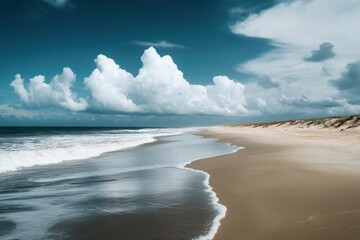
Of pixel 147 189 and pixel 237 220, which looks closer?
pixel 237 220

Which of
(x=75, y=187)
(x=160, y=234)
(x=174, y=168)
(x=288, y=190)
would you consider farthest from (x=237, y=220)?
(x=174, y=168)

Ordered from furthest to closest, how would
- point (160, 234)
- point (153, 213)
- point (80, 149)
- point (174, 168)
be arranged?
point (80, 149) < point (174, 168) < point (153, 213) < point (160, 234)

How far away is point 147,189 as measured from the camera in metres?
11.4

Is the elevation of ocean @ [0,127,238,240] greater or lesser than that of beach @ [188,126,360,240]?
lesser

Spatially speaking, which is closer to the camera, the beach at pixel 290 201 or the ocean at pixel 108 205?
the beach at pixel 290 201

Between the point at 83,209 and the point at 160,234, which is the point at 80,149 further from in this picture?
the point at 160,234

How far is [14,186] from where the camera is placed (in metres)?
12.7

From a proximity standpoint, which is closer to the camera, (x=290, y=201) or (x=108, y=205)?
(x=290, y=201)

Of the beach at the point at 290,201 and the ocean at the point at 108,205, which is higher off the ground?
the beach at the point at 290,201

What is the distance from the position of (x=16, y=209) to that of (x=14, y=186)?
4.09 meters

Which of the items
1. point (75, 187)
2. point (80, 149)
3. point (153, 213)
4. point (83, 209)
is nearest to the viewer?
point (153, 213)

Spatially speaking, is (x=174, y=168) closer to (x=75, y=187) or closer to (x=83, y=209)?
(x=75, y=187)

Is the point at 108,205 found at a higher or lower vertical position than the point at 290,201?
lower

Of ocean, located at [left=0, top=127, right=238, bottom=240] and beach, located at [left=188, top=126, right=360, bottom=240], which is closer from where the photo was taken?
beach, located at [left=188, top=126, right=360, bottom=240]
